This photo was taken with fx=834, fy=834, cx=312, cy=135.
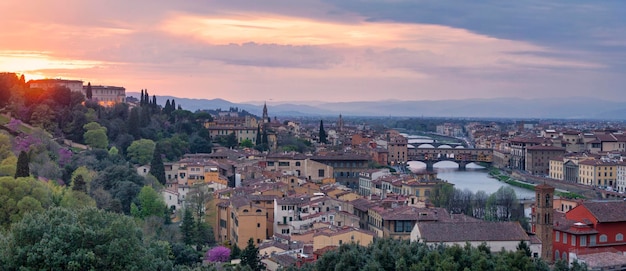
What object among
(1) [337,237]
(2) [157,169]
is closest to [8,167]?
(2) [157,169]

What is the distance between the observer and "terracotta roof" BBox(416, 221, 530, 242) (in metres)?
13.0

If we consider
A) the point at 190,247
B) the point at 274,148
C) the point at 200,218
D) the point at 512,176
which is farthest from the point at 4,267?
the point at 512,176

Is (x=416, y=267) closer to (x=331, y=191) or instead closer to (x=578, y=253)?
(x=578, y=253)

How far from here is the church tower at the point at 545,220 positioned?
46.2 ft

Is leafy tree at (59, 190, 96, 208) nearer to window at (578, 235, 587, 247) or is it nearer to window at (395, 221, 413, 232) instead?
window at (395, 221, 413, 232)

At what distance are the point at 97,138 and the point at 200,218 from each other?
10.5 meters

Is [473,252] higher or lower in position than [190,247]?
higher

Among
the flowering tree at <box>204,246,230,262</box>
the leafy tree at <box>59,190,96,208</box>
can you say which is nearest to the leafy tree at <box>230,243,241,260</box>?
the flowering tree at <box>204,246,230,262</box>

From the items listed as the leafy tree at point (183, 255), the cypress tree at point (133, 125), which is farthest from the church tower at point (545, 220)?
the cypress tree at point (133, 125)

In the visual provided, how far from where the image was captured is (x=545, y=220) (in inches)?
557

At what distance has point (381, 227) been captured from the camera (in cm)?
1638

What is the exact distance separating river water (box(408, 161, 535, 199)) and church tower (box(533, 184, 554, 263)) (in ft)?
51.0

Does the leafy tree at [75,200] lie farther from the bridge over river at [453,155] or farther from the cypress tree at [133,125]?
the bridge over river at [453,155]

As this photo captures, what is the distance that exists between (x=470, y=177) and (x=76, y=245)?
35.0m
